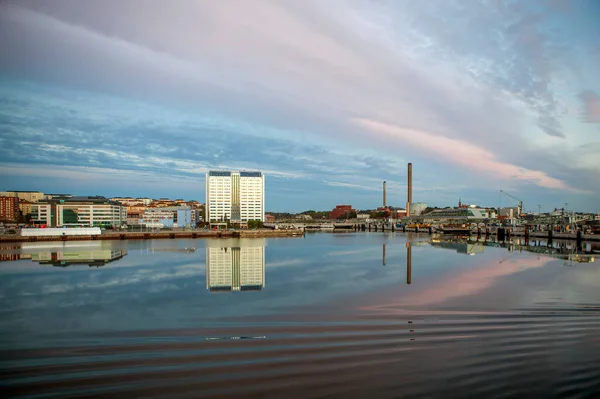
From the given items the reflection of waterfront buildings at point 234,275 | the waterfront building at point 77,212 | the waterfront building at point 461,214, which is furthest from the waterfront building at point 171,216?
the reflection of waterfront buildings at point 234,275

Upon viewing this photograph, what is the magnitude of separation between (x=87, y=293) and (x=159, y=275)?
459 centimetres

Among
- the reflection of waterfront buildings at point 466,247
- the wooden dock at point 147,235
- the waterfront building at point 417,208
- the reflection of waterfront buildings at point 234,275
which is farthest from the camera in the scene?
the waterfront building at point 417,208

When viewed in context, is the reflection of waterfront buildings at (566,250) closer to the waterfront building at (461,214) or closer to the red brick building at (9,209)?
the waterfront building at (461,214)

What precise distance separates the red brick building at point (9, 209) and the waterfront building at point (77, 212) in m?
15.7

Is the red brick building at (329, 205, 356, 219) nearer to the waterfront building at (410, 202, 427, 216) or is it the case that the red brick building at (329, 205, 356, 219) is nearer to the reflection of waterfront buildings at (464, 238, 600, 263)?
the waterfront building at (410, 202, 427, 216)

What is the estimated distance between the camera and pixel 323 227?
116312 mm

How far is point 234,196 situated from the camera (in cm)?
10631

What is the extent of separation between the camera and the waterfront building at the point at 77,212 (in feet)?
248

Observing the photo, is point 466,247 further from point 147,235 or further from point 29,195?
point 29,195

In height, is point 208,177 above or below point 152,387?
above

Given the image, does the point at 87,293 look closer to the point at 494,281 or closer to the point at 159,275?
the point at 159,275

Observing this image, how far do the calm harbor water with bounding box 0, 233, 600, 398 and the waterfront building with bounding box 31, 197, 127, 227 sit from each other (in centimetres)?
6909

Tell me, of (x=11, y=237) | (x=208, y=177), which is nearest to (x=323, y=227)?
(x=208, y=177)

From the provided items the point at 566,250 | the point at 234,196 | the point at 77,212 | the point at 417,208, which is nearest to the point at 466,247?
the point at 566,250
